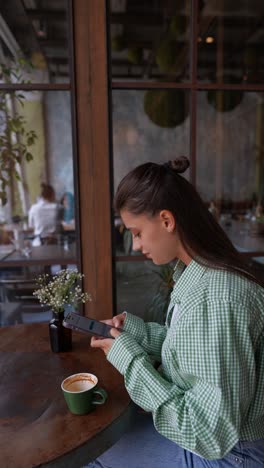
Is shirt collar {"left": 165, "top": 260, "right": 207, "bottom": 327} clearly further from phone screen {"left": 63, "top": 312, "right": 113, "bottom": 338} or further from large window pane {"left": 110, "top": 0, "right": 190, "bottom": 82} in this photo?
large window pane {"left": 110, "top": 0, "right": 190, "bottom": 82}

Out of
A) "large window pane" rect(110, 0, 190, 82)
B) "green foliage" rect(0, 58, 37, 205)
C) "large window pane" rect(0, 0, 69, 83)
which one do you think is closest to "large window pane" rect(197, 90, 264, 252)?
"large window pane" rect(110, 0, 190, 82)

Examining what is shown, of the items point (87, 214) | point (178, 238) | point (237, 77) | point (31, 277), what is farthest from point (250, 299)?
point (237, 77)

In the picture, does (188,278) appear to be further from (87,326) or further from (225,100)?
(225,100)

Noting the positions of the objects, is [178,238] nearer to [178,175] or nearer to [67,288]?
[178,175]

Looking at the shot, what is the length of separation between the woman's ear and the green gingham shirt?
0.15 metres

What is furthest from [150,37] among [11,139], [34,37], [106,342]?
[106,342]

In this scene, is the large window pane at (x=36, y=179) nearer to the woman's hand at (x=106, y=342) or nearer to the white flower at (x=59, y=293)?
the white flower at (x=59, y=293)

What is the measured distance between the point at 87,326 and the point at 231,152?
22.1ft

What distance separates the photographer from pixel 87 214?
1.86 metres

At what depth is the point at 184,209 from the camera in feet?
3.21

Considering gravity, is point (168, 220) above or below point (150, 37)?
below

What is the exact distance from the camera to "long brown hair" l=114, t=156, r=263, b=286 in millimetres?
973

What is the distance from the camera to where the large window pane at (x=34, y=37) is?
2473 mm

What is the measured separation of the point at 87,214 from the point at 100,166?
27 cm
